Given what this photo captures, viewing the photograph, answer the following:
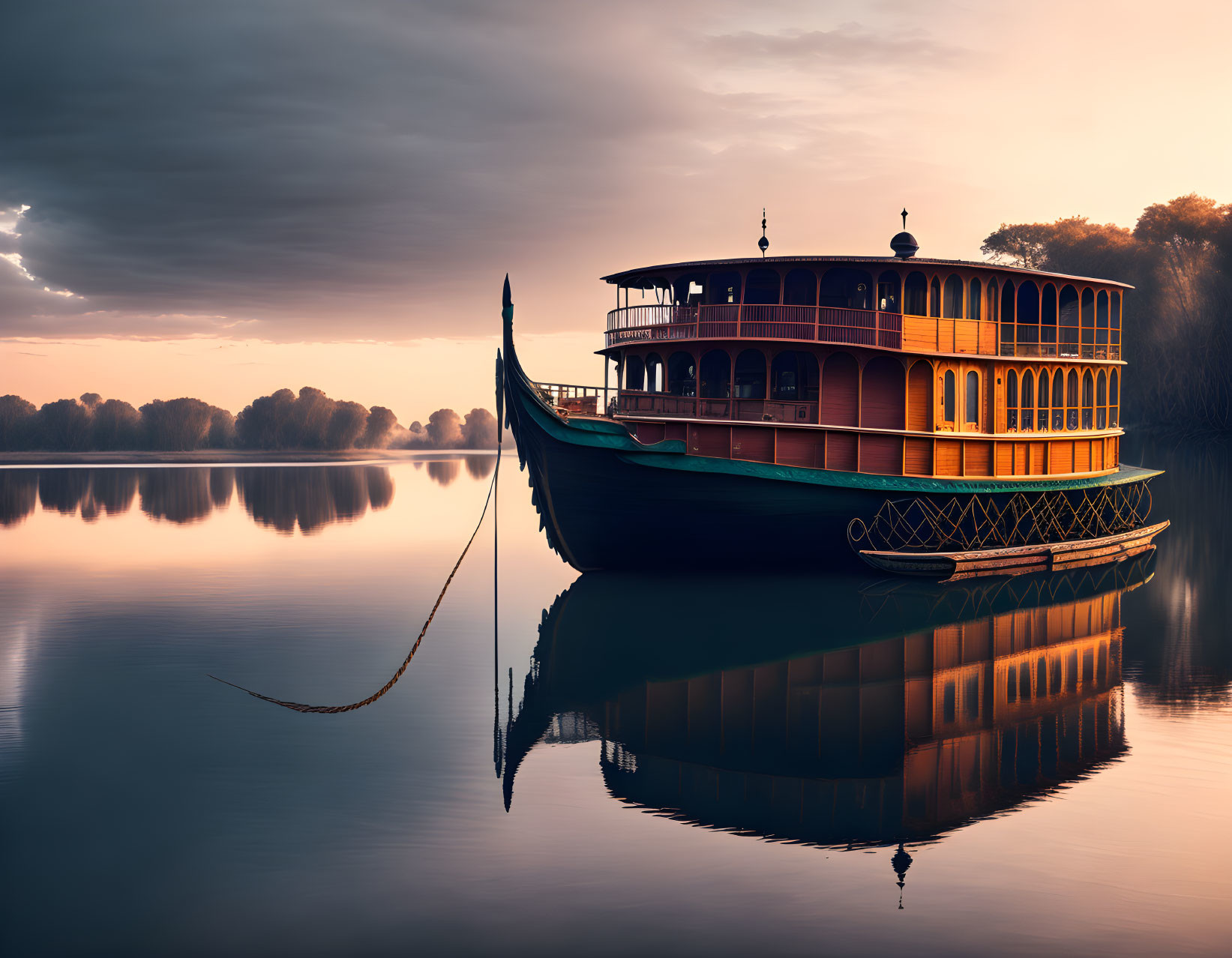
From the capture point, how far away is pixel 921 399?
2464 centimetres

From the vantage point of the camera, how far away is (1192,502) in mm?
44906

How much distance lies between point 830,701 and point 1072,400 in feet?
63.5

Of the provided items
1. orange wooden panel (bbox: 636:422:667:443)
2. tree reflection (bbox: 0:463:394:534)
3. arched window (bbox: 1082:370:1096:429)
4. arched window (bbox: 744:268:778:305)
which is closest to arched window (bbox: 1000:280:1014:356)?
arched window (bbox: 1082:370:1096:429)

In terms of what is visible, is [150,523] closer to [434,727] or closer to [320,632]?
[320,632]

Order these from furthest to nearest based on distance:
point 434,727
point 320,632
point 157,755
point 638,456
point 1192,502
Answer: point 1192,502 → point 638,456 → point 320,632 → point 434,727 → point 157,755

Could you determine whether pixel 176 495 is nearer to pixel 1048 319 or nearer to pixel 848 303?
pixel 848 303

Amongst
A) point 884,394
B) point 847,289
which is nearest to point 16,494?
point 847,289

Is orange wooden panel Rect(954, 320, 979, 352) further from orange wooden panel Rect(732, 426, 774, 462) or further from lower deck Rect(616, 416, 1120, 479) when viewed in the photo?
orange wooden panel Rect(732, 426, 774, 462)

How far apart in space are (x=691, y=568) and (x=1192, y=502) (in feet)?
110

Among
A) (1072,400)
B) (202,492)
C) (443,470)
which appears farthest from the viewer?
(443,470)

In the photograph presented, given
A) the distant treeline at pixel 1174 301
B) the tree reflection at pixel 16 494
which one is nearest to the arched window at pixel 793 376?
the tree reflection at pixel 16 494

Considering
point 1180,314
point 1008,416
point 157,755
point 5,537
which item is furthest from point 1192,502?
point 5,537

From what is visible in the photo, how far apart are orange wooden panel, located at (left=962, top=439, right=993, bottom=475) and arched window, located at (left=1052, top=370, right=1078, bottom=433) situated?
4.06m

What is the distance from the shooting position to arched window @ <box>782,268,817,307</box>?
83.6 ft
